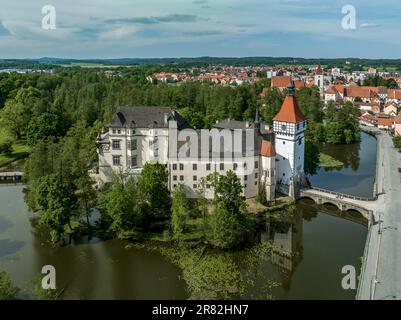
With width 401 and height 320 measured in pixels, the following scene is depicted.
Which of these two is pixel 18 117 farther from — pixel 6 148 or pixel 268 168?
pixel 268 168

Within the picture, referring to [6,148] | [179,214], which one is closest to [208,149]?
[179,214]

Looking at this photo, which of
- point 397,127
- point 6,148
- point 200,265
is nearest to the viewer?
point 200,265

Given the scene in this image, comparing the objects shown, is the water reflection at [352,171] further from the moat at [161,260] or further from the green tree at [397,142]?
the moat at [161,260]

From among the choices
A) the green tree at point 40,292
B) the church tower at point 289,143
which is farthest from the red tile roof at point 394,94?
the green tree at point 40,292

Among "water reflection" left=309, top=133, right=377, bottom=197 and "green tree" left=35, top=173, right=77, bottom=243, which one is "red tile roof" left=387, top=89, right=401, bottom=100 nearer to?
"water reflection" left=309, top=133, right=377, bottom=197

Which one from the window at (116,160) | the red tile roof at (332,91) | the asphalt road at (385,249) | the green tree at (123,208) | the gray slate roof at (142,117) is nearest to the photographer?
the asphalt road at (385,249)
